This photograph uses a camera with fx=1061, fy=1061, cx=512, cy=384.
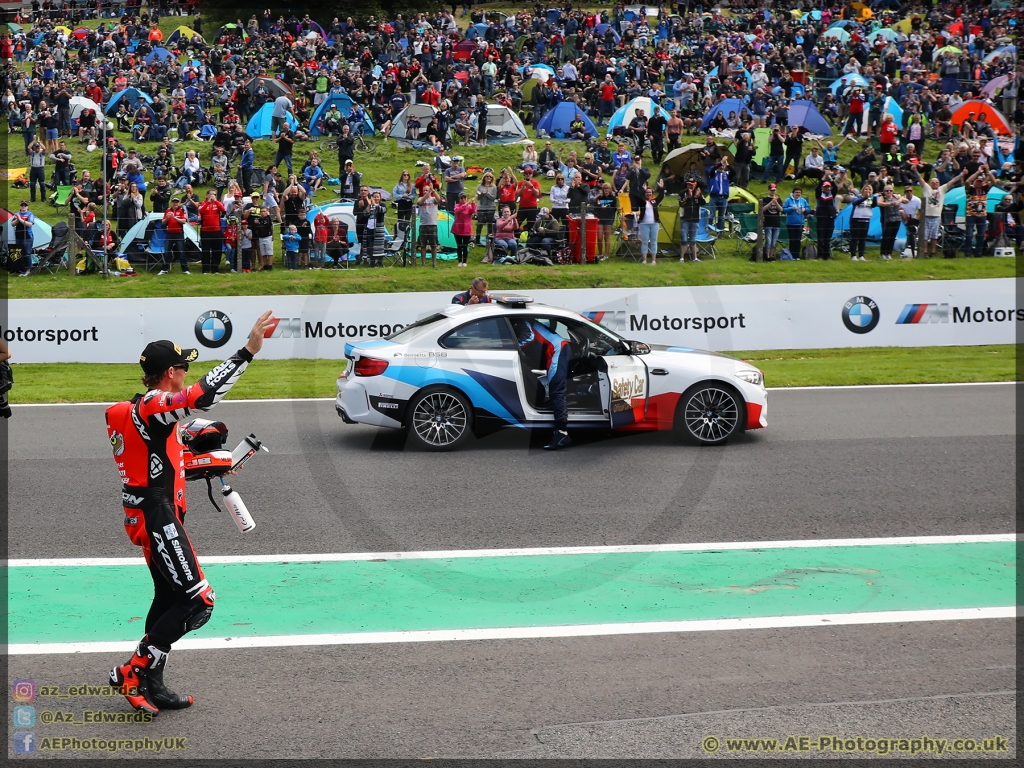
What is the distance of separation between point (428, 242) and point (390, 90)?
12441 millimetres

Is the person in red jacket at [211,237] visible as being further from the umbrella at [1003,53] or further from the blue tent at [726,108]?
the umbrella at [1003,53]

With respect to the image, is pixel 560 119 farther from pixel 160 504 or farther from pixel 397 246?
pixel 160 504

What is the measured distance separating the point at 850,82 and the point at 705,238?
13.0 metres

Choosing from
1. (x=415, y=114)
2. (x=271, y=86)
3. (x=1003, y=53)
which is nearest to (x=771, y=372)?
(x=415, y=114)

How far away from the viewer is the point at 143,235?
2288 centimetres

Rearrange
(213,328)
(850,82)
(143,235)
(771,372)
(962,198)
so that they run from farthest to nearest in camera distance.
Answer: (850,82) → (962,198) → (143,235) → (213,328) → (771,372)

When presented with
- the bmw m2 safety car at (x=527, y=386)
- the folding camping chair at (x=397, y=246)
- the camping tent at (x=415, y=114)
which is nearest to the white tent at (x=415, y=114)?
the camping tent at (x=415, y=114)

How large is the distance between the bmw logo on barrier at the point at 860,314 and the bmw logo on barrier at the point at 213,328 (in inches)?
436

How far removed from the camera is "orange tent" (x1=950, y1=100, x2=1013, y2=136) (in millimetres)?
30923

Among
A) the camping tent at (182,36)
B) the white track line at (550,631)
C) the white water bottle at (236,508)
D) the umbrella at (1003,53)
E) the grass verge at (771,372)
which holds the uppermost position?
the camping tent at (182,36)

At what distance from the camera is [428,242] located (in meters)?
23.4

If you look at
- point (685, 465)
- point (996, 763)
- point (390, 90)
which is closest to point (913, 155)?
point (390, 90)

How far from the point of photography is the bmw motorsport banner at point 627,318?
1828cm

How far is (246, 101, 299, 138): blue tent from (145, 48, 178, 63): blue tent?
27.1ft
